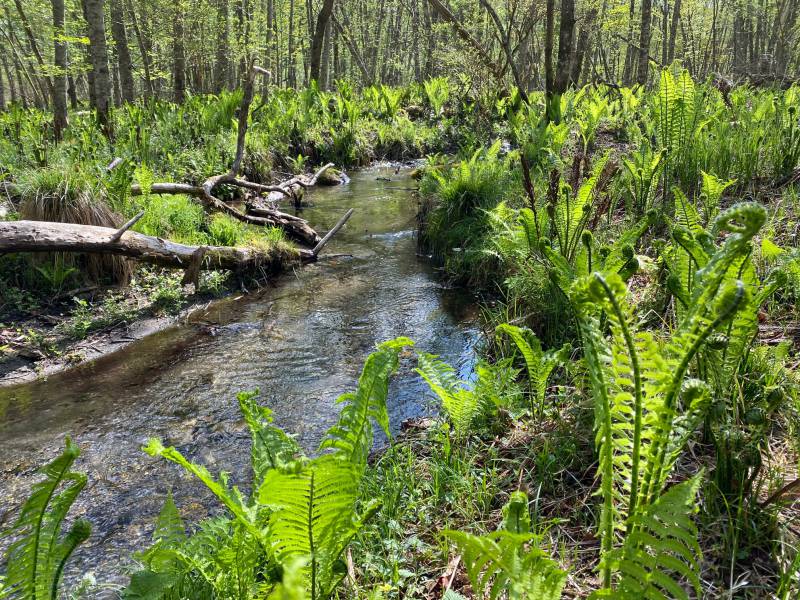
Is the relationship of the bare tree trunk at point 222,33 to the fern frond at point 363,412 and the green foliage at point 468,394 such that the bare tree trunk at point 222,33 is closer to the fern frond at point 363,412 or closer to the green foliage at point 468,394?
the green foliage at point 468,394

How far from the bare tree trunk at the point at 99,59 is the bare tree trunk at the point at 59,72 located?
41 centimetres

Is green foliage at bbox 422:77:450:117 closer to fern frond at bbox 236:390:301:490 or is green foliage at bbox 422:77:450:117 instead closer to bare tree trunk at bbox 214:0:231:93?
bare tree trunk at bbox 214:0:231:93

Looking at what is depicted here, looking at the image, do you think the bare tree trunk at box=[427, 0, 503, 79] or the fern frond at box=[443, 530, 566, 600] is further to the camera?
the bare tree trunk at box=[427, 0, 503, 79]

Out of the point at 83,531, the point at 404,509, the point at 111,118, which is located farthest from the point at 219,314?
the point at 111,118

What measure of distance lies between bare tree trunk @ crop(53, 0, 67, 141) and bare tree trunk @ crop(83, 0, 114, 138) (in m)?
0.41

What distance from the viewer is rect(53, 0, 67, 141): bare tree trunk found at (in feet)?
25.5

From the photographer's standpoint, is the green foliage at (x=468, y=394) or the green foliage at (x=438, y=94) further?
the green foliage at (x=438, y=94)

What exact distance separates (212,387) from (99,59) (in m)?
7.23

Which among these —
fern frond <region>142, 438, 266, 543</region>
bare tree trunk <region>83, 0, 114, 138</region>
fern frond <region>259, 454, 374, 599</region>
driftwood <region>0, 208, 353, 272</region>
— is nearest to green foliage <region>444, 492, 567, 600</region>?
fern frond <region>259, 454, 374, 599</region>

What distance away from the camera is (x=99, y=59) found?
876 centimetres

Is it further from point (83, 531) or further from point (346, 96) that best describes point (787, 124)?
point (346, 96)

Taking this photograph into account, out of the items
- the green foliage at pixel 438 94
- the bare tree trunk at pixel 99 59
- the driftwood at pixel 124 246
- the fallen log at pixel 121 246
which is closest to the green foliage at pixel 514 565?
the driftwood at pixel 124 246

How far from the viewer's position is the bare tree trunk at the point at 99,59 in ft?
27.0

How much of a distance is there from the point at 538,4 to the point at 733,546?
1295 centimetres
